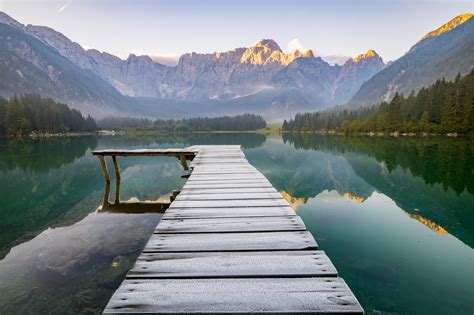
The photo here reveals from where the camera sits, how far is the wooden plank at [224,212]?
18.9ft

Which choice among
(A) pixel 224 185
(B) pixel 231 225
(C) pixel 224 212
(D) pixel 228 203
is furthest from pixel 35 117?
(B) pixel 231 225

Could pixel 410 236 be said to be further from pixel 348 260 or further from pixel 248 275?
pixel 248 275

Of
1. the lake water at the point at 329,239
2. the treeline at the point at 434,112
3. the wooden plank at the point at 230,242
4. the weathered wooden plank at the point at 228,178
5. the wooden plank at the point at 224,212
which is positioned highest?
the treeline at the point at 434,112

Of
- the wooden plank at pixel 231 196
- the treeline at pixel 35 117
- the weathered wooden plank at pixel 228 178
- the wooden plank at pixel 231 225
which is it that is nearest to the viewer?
the wooden plank at pixel 231 225

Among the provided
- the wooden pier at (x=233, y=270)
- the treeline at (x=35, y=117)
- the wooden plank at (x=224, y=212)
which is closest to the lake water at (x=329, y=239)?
the wooden plank at (x=224, y=212)

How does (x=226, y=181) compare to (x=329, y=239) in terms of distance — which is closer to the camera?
(x=226, y=181)

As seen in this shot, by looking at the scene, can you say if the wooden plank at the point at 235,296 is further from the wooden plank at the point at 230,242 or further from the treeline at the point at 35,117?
the treeline at the point at 35,117

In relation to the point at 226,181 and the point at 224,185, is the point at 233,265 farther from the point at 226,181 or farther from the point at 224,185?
the point at 226,181

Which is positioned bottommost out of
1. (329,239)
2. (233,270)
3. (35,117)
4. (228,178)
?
(329,239)

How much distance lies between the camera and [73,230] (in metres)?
13.8

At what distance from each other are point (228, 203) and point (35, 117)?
167 meters

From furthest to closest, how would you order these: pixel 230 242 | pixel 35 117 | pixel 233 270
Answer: pixel 35 117 < pixel 230 242 < pixel 233 270

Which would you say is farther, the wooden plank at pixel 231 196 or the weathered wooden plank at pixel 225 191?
the weathered wooden plank at pixel 225 191

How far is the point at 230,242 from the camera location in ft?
14.3
